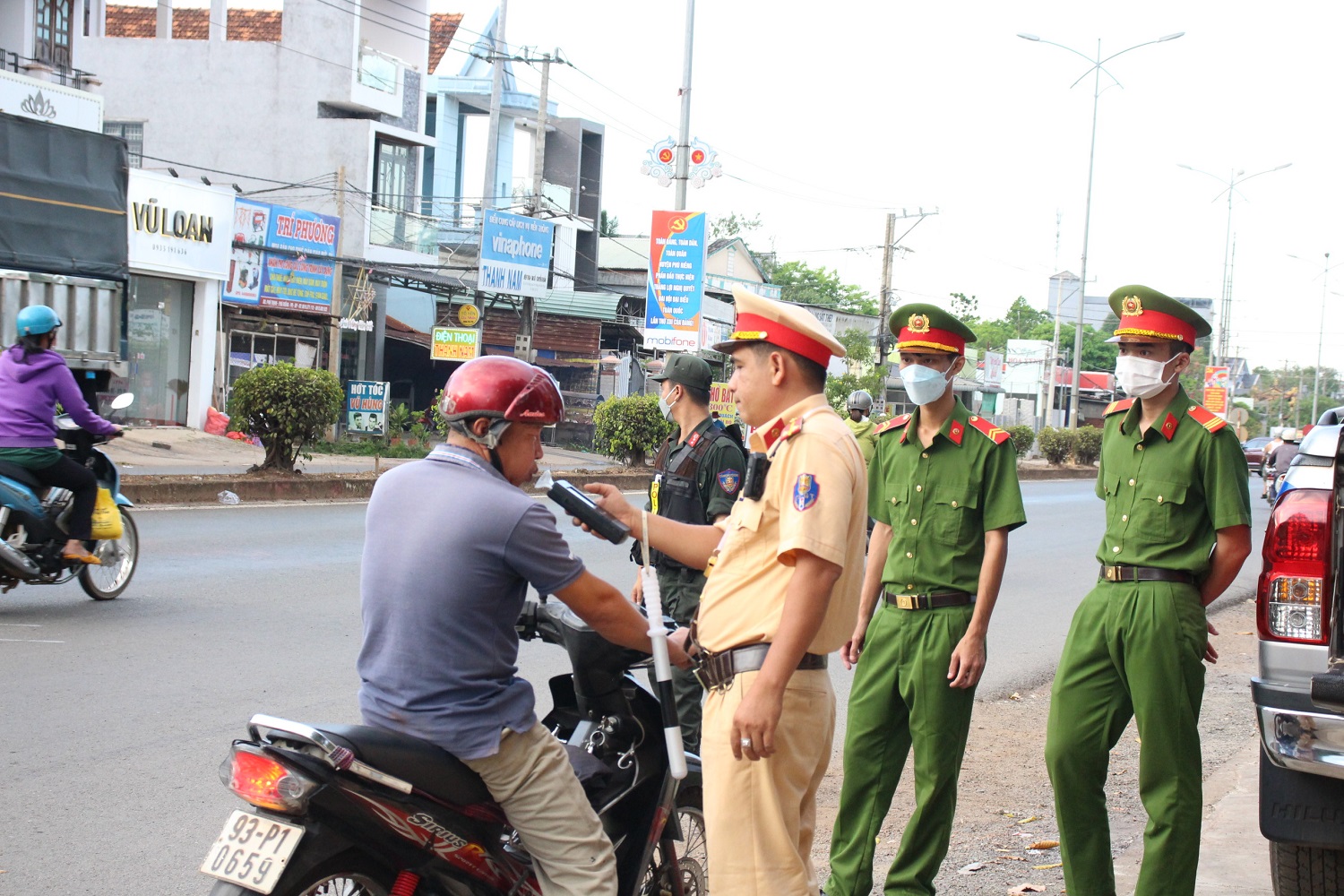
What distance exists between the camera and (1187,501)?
399 centimetres

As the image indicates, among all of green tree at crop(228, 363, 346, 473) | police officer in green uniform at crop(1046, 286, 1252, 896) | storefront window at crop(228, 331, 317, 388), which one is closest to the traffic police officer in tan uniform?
police officer in green uniform at crop(1046, 286, 1252, 896)

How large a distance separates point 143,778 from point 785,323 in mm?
3487

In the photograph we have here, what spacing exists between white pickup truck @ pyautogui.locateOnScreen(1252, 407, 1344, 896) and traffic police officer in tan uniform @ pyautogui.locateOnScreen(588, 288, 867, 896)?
1.37 metres

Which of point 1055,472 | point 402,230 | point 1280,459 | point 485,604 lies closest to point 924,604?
point 485,604

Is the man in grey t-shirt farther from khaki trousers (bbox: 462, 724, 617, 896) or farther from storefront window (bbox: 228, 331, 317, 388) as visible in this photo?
storefront window (bbox: 228, 331, 317, 388)

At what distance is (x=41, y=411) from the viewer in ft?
26.1

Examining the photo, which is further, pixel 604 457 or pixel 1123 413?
pixel 604 457

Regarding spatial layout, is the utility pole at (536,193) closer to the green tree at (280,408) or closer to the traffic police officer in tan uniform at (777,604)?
the green tree at (280,408)

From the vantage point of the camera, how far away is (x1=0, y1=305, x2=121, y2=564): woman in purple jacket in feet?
25.9

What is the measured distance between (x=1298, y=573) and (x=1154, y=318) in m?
0.99

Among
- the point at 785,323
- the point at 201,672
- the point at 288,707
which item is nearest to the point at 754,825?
the point at 785,323

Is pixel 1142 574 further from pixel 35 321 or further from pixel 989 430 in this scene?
pixel 35 321

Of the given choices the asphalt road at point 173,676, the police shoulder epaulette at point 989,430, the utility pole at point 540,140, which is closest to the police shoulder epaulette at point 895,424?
the police shoulder epaulette at point 989,430

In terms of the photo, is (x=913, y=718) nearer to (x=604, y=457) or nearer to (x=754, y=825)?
(x=754, y=825)
